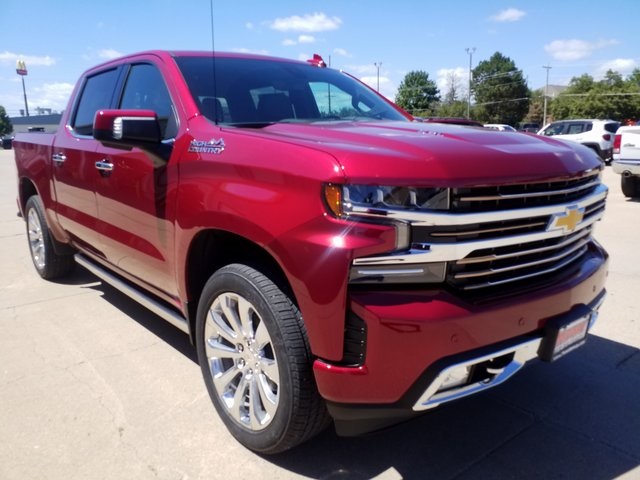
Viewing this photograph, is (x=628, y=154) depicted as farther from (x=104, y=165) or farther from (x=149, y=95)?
(x=104, y=165)

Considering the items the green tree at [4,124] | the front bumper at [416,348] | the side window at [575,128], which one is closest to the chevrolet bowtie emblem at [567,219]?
the front bumper at [416,348]

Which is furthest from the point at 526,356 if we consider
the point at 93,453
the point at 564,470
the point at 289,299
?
the point at 93,453

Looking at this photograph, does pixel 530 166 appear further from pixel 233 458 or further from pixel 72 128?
pixel 72 128

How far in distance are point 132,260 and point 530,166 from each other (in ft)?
8.11

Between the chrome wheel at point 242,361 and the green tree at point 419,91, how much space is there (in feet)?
285

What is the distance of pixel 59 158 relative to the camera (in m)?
4.33

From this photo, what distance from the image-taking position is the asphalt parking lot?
7.93ft

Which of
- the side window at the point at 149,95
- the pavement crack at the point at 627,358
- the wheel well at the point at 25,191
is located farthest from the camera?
the wheel well at the point at 25,191

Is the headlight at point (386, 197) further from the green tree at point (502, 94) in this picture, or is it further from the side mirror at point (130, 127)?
the green tree at point (502, 94)

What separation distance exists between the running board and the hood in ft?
3.98

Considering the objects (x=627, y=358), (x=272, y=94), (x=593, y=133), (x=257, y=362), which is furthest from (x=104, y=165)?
(x=593, y=133)

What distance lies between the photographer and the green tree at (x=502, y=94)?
90.0 metres

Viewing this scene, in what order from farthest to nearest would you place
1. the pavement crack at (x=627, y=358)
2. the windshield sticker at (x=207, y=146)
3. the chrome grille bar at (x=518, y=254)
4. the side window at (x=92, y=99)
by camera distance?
1. the side window at (x=92, y=99)
2. the pavement crack at (x=627, y=358)
3. the windshield sticker at (x=207, y=146)
4. the chrome grille bar at (x=518, y=254)

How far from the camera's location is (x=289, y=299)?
7.20 ft
